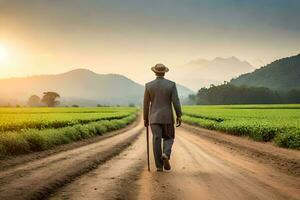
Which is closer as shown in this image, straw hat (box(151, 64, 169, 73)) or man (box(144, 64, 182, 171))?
man (box(144, 64, 182, 171))

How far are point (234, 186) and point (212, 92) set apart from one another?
622ft

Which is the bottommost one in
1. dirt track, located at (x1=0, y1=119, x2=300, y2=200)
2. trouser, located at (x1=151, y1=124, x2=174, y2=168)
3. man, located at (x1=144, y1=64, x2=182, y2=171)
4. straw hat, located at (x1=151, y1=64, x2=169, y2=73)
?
dirt track, located at (x1=0, y1=119, x2=300, y2=200)

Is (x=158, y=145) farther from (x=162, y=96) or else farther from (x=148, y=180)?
(x=148, y=180)

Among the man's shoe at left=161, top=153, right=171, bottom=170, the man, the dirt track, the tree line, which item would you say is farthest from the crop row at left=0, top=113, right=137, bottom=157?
the tree line

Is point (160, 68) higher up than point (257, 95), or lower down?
lower down

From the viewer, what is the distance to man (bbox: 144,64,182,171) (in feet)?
41.8

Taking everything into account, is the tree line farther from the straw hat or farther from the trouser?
the trouser

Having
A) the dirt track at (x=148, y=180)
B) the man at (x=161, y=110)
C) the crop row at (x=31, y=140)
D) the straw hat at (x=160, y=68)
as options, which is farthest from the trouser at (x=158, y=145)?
the crop row at (x=31, y=140)

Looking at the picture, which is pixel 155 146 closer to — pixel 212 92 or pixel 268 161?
pixel 268 161

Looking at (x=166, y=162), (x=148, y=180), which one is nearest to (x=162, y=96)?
(x=166, y=162)

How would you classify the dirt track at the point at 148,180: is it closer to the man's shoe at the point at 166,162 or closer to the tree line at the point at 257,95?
the man's shoe at the point at 166,162

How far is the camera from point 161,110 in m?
12.9

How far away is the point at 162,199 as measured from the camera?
835 centimetres

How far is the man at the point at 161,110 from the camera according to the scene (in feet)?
41.8
